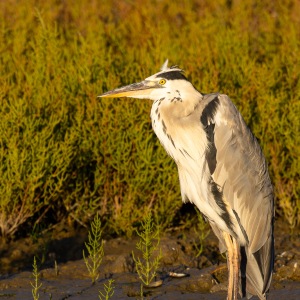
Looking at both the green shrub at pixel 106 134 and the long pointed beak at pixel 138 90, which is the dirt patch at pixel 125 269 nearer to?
the green shrub at pixel 106 134

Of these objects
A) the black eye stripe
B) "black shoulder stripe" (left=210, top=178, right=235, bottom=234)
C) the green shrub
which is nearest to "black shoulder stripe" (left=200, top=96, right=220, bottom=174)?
"black shoulder stripe" (left=210, top=178, right=235, bottom=234)

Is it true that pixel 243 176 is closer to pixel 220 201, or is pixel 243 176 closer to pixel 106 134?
pixel 220 201

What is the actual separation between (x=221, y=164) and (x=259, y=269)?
68cm

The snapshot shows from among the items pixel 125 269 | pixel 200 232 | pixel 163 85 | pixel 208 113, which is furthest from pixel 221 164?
pixel 200 232

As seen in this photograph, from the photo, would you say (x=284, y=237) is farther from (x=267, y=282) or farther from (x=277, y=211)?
(x=267, y=282)

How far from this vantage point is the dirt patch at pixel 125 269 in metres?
5.83

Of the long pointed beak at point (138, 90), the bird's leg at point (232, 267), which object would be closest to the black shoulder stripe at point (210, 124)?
the long pointed beak at point (138, 90)

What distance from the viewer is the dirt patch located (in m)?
5.83

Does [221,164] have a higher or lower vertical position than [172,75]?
lower

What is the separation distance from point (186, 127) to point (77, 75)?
7.75ft

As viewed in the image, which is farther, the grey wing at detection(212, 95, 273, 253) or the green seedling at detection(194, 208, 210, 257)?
the green seedling at detection(194, 208, 210, 257)

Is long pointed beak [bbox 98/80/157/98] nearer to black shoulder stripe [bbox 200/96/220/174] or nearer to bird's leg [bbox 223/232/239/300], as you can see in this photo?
black shoulder stripe [bbox 200/96/220/174]

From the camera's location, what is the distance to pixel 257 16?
36.8ft

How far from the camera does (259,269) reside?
5434 mm
